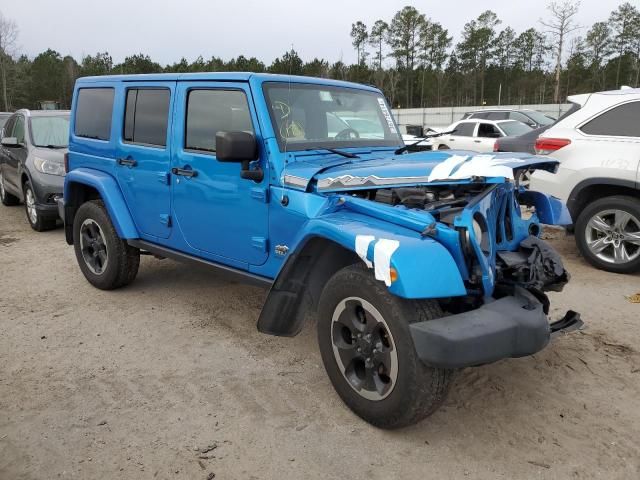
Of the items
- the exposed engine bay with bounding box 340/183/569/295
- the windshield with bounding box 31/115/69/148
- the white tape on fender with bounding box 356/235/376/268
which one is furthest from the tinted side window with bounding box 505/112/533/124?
the white tape on fender with bounding box 356/235/376/268

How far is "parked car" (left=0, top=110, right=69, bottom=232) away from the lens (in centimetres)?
802

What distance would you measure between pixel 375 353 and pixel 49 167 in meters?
6.94

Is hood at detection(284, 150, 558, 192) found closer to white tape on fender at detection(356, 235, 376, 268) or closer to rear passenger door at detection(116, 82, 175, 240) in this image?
white tape on fender at detection(356, 235, 376, 268)

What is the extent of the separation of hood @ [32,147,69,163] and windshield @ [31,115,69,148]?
19 centimetres

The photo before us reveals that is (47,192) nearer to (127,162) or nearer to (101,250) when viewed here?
(101,250)

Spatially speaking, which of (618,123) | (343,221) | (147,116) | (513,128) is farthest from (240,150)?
(513,128)

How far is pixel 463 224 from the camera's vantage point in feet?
9.27

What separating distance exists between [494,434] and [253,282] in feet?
6.11

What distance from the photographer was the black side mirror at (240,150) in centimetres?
343

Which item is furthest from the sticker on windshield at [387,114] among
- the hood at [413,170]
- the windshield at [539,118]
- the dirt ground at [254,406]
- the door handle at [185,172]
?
the windshield at [539,118]

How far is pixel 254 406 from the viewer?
3.31 metres

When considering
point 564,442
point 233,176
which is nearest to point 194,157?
point 233,176

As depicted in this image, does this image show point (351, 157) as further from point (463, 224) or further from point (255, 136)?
point (463, 224)

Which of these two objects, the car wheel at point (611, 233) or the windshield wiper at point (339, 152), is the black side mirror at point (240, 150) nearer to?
the windshield wiper at point (339, 152)
